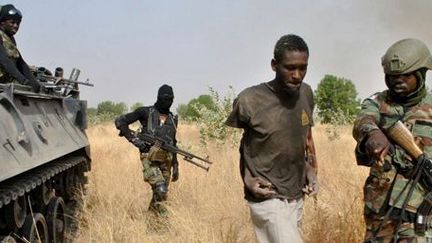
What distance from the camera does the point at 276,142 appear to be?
3684mm

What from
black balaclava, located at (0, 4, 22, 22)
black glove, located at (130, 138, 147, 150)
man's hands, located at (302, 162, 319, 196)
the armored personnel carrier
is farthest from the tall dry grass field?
black balaclava, located at (0, 4, 22, 22)

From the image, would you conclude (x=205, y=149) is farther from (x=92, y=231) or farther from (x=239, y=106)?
(x=239, y=106)

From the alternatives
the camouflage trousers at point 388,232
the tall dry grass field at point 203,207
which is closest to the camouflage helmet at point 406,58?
the camouflage trousers at point 388,232

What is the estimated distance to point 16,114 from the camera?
17.5 ft

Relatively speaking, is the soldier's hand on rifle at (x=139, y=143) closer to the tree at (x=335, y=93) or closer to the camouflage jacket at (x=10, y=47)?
the camouflage jacket at (x=10, y=47)

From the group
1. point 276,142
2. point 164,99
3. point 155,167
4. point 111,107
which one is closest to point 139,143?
point 155,167

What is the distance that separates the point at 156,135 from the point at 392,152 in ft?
15.3

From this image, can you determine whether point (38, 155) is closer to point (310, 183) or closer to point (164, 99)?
point (164, 99)

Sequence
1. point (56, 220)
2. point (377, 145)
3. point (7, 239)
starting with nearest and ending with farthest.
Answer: point (377, 145), point (7, 239), point (56, 220)

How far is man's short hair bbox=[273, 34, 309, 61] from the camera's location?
12.0 ft

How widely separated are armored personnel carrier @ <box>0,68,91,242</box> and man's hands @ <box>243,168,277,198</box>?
163cm

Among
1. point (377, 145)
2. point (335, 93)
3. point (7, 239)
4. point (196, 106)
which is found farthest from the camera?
point (335, 93)

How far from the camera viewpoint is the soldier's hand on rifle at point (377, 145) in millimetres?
3076

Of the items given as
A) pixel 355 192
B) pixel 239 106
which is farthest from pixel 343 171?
pixel 239 106
